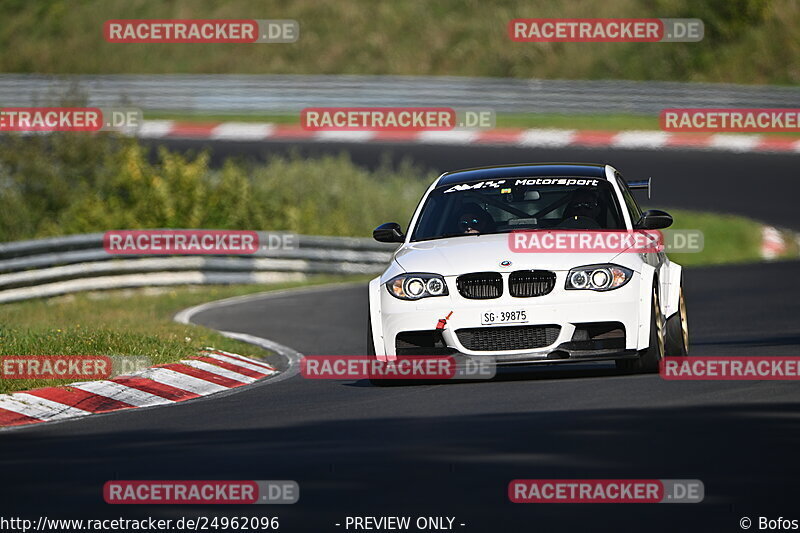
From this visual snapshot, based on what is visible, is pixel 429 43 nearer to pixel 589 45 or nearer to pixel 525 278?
pixel 589 45

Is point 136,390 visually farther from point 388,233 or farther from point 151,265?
point 151,265

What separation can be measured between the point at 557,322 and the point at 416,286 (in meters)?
1.02

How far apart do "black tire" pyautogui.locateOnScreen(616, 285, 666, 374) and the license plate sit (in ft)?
2.94

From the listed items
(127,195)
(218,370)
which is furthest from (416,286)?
(127,195)

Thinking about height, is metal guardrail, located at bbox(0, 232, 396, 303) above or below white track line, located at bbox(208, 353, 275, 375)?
above

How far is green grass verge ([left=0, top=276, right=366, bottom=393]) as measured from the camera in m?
13.5

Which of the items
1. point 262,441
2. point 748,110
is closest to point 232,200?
point 748,110

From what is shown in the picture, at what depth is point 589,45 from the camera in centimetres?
4781

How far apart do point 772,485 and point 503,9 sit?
4451 centimetres

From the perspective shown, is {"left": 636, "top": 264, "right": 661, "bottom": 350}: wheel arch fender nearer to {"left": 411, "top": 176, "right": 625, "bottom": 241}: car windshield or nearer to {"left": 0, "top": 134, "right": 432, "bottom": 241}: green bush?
{"left": 411, "top": 176, "right": 625, "bottom": 241}: car windshield

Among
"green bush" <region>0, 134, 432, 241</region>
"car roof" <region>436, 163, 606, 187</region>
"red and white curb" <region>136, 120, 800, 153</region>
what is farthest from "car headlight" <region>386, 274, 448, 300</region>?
"red and white curb" <region>136, 120, 800, 153</region>

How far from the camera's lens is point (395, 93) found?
134ft

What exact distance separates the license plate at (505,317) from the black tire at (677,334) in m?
1.39

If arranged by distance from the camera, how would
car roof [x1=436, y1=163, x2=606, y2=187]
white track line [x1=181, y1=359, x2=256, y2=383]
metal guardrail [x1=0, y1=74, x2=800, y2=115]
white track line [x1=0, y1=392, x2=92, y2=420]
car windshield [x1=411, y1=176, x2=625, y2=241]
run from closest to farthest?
white track line [x1=0, y1=392, x2=92, y2=420] → car windshield [x1=411, y1=176, x2=625, y2=241] → car roof [x1=436, y1=163, x2=606, y2=187] → white track line [x1=181, y1=359, x2=256, y2=383] → metal guardrail [x1=0, y1=74, x2=800, y2=115]
